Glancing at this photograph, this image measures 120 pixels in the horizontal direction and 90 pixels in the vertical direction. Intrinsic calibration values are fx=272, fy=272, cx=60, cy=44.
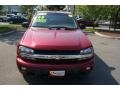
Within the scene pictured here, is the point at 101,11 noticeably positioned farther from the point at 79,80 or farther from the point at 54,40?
the point at 54,40

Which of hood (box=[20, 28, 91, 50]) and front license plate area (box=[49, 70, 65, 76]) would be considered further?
hood (box=[20, 28, 91, 50])

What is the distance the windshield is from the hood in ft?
2.13

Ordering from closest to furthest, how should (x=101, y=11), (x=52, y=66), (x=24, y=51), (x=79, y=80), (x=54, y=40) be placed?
1. (x=52, y=66)
2. (x=24, y=51)
3. (x=54, y=40)
4. (x=79, y=80)
5. (x=101, y=11)

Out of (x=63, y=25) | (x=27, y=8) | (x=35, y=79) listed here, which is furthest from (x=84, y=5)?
(x=35, y=79)

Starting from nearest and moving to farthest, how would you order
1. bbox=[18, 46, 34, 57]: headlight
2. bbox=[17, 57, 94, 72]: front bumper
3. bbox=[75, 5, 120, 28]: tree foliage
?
bbox=[17, 57, 94, 72]: front bumper, bbox=[18, 46, 34, 57]: headlight, bbox=[75, 5, 120, 28]: tree foliage

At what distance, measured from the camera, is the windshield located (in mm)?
7473

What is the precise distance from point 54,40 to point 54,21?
1735mm

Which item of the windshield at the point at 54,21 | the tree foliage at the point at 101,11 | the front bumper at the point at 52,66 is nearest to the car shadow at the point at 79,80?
the front bumper at the point at 52,66

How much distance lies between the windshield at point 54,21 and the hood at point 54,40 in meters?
0.65

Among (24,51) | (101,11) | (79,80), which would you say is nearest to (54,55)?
(24,51)

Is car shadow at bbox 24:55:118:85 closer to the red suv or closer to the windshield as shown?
the red suv

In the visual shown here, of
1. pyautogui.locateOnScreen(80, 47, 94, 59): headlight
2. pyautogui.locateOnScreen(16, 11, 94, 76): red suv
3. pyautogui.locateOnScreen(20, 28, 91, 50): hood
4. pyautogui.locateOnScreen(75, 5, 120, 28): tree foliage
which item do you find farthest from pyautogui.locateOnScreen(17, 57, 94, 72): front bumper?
pyautogui.locateOnScreen(75, 5, 120, 28): tree foliage

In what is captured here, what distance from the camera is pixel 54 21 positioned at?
7660 mm
